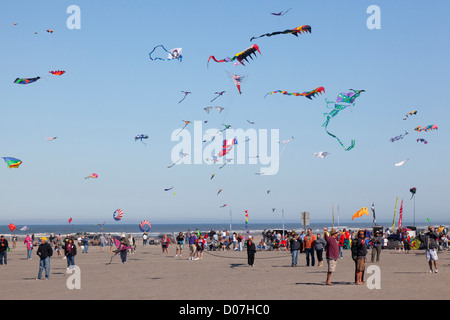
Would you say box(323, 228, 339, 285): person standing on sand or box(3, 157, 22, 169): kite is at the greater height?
box(3, 157, 22, 169): kite

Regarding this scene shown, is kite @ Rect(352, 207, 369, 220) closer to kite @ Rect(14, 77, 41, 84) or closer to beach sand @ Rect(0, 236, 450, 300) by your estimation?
beach sand @ Rect(0, 236, 450, 300)

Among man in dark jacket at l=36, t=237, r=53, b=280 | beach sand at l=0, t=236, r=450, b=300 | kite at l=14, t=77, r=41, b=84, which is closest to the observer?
beach sand at l=0, t=236, r=450, b=300

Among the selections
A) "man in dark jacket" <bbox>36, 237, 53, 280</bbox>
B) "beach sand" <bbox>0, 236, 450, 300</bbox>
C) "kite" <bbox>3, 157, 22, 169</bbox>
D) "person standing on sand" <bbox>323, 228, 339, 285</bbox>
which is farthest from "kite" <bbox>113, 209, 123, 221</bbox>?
"person standing on sand" <bbox>323, 228, 339, 285</bbox>

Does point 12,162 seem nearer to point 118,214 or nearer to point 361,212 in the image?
point 118,214

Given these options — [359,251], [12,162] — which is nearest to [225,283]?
[359,251]

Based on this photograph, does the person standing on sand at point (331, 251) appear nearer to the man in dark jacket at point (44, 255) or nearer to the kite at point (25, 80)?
the man in dark jacket at point (44, 255)

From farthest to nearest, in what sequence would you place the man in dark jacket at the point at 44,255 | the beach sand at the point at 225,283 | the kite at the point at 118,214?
the kite at the point at 118,214 → the man in dark jacket at the point at 44,255 → the beach sand at the point at 225,283

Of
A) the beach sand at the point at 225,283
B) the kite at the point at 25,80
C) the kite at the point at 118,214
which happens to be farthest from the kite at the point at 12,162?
the kite at the point at 118,214

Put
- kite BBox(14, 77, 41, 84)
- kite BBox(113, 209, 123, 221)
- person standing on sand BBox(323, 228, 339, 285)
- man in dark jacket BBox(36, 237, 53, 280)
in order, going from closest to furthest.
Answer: person standing on sand BBox(323, 228, 339, 285) → man in dark jacket BBox(36, 237, 53, 280) → kite BBox(14, 77, 41, 84) → kite BBox(113, 209, 123, 221)

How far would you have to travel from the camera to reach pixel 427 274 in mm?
18906

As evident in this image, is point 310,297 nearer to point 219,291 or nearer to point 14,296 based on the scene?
point 219,291

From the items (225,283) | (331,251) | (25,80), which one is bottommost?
(225,283)

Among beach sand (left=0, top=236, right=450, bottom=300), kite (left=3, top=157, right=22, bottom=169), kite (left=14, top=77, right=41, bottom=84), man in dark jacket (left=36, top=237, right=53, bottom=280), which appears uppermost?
kite (left=14, top=77, right=41, bottom=84)
